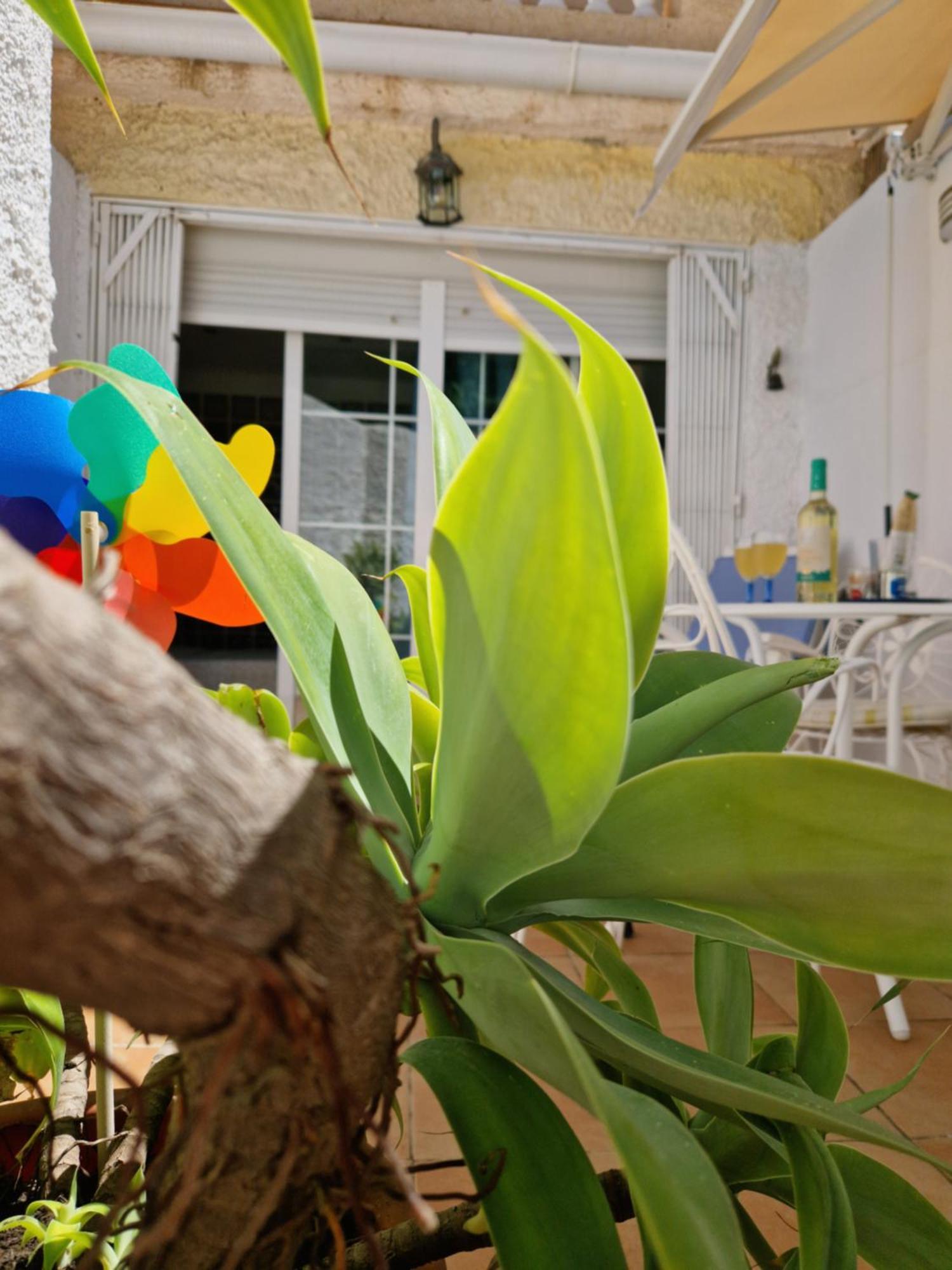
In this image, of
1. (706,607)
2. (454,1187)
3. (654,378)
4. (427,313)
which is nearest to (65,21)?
(454,1187)

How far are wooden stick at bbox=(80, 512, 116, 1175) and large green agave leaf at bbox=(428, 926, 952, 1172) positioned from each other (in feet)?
0.48

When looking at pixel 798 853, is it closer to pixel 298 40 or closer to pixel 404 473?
pixel 298 40

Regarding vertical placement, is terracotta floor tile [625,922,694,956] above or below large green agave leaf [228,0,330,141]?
below

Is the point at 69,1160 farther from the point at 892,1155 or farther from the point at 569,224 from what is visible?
the point at 569,224

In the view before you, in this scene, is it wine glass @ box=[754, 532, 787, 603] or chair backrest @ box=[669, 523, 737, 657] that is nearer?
chair backrest @ box=[669, 523, 737, 657]

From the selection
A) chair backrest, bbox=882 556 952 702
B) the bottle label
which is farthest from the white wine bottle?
chair backrest, bbox=882 556 952 702

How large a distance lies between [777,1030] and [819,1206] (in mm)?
1272

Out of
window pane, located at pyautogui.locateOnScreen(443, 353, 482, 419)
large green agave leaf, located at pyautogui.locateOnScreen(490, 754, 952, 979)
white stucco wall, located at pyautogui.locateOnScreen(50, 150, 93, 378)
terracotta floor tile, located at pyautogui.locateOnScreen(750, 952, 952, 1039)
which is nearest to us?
large green agave leaf, located at pyautogui.locateOnScreen(490, 754, 952, 979)

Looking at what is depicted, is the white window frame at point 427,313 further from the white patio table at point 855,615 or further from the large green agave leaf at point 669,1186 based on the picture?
the large green agave leaf at point 669,1186

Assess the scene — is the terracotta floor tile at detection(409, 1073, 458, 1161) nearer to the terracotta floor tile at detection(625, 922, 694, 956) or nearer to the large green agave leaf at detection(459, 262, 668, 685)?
the terracotta floor tile at detection(625, 922, 694, 956)

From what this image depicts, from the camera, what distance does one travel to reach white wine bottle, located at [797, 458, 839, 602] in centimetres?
185

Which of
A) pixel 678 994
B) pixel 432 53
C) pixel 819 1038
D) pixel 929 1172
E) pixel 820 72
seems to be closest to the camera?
pixel 819 1038

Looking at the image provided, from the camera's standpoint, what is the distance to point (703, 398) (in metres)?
4.80

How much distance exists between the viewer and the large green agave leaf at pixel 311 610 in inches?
11.4
